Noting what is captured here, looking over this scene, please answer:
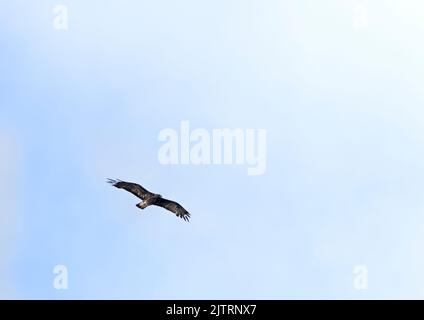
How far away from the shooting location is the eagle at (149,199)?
140 feet

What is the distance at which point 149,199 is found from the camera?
43.1 meters

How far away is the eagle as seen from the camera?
140ft

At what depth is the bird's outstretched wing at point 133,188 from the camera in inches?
1673

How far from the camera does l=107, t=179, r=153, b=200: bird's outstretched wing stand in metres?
42.5

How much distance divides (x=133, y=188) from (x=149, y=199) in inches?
35.8

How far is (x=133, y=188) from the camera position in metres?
42.6
